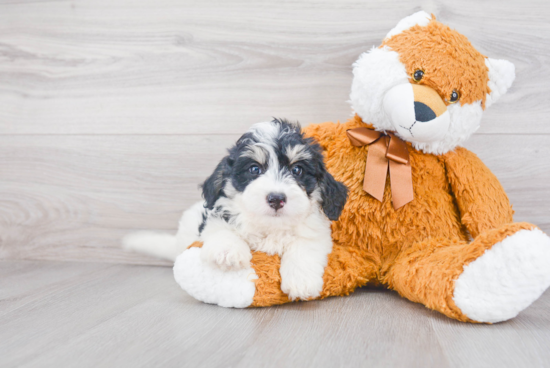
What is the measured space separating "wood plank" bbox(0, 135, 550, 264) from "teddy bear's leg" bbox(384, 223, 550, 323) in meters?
1.08

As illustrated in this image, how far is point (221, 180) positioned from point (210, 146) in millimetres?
641

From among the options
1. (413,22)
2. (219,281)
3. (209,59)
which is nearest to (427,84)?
(413,22)

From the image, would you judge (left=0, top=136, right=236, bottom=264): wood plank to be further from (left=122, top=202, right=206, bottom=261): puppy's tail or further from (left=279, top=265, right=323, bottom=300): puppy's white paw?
(left=279, top=265, right=323, bottom=300): puppy's white paw

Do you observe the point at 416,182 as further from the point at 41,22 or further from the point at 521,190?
the point at 41,22

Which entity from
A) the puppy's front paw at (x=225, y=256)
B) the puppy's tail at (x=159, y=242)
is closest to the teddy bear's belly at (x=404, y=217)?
the puppy's front paw at (x=225, y=256)

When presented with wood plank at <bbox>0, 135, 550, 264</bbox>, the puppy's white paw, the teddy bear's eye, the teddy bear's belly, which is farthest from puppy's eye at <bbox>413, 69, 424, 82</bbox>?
wood plank at <bbox>0, 135, 550, 264</bbox>

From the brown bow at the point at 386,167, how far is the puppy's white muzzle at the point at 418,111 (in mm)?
81

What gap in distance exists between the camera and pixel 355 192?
1.36 meters

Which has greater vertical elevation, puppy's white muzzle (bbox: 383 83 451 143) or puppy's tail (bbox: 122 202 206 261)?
puppy's white muzzle (bbox: 383 83 451 143)

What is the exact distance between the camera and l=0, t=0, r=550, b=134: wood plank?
1694 mm

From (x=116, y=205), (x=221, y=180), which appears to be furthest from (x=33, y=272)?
(x=221, y=180)

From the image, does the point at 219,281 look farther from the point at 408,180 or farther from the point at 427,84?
the point at 427,84

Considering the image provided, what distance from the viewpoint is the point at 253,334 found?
41.5 inches

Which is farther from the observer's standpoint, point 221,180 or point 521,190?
point 521,190
